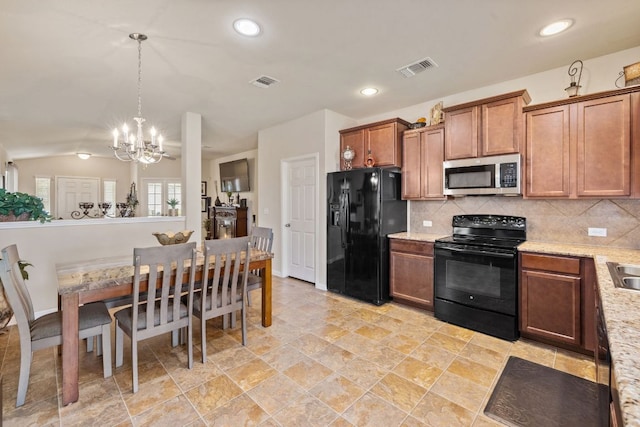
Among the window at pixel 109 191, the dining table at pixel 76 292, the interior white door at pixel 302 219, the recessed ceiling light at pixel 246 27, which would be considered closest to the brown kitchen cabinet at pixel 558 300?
the interior white door at pixel 302 219

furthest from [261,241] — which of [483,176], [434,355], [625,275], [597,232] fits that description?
[597,232]

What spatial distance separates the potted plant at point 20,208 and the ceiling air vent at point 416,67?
4003mm

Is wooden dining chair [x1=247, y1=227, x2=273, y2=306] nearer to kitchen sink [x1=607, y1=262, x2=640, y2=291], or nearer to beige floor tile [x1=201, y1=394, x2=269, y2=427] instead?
beige floor tile [x1=201, y1=394, x2=269, y2=427]

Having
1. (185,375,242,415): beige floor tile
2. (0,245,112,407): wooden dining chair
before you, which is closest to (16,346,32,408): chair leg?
(0,245,112,407): wooden dining chair

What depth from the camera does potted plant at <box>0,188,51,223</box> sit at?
2.92 meters

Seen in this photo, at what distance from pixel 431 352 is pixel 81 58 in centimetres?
417

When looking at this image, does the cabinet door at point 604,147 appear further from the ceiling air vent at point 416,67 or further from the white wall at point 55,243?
the white wall at point 55,243

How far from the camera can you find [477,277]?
9.56 feet

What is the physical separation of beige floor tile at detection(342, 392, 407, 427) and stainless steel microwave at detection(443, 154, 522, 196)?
2361mm

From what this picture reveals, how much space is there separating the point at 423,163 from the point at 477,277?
1.50 m

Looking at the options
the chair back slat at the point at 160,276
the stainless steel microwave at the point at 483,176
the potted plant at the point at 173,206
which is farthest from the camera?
the potted plant at the point at 173,206

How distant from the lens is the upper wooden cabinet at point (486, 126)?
9.53 ft

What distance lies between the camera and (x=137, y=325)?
2.03 metres

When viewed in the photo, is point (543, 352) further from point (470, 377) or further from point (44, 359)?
point (44, 359)
